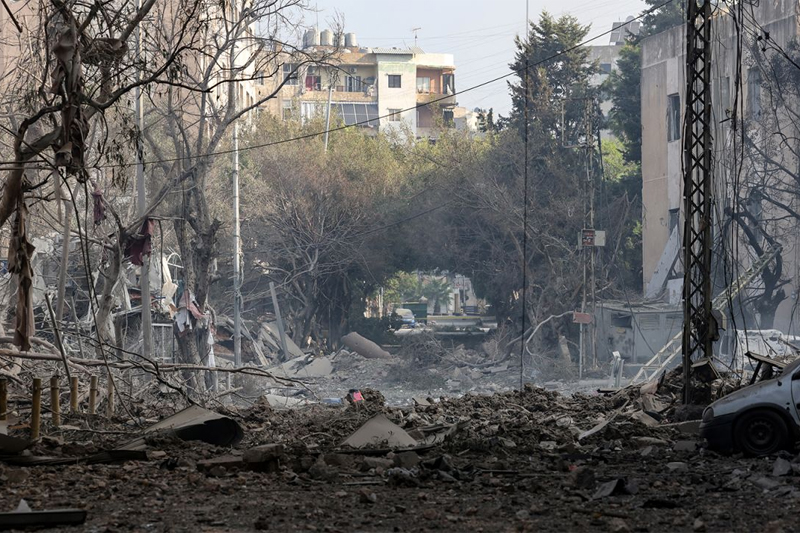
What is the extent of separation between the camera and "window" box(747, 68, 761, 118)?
129 feet

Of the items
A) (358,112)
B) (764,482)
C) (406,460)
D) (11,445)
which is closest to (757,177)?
(406,460)

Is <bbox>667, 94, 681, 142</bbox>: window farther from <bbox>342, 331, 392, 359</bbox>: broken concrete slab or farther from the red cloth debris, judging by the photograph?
the red cloth debris

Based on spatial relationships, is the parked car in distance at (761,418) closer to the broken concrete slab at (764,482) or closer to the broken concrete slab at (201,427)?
the broken concrete slab at (764,482)

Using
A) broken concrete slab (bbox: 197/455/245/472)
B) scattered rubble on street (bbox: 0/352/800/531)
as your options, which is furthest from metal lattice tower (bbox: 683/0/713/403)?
broken concrete slab (bbox: 197/455/245/472)

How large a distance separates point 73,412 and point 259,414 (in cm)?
365

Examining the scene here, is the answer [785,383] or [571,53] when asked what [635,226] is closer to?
[571,53]

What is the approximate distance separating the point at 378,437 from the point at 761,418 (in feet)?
15.6

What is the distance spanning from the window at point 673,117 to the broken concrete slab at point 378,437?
34199mm

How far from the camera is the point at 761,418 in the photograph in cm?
1301

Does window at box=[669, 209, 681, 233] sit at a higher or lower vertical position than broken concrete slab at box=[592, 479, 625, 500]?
higher

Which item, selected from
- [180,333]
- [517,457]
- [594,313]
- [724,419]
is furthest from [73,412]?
[594,313]

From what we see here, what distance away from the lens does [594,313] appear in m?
44.6

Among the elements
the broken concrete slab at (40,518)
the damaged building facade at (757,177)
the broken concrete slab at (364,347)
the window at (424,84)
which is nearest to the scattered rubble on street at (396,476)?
the broken concrete slab at (40,518)

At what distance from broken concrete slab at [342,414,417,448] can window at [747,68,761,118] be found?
29.7 m
